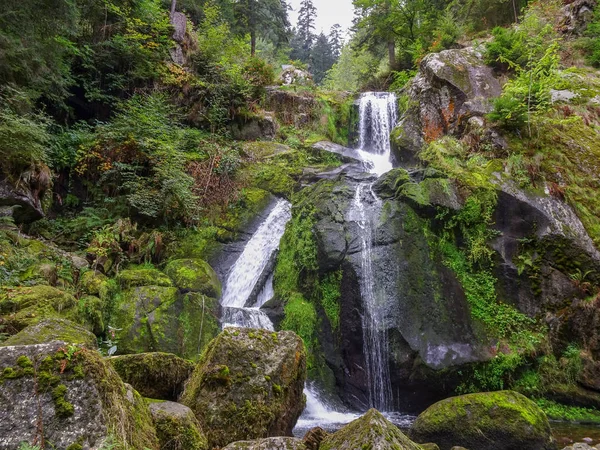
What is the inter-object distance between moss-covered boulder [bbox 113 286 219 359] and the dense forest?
0.04 meters

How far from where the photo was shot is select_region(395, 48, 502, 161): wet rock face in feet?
42.9

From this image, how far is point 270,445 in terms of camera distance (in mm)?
2998

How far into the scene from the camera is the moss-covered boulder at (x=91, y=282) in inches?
292

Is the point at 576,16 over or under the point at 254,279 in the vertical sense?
over

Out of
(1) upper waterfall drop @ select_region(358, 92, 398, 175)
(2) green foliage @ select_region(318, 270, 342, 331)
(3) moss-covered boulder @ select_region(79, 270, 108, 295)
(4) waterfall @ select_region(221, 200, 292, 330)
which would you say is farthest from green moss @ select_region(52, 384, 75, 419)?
(1) upper waterfall drop @ select_region(358, 92, 398, 175)

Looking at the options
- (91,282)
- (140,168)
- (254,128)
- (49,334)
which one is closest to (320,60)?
(254,128)

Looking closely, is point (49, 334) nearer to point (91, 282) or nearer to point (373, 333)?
point (91, 282)

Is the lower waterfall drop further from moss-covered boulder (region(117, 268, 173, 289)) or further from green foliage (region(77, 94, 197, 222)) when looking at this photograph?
green foliage (region(77, 94, 197, 222))

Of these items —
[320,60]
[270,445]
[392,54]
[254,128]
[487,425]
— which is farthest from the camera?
[320,60]

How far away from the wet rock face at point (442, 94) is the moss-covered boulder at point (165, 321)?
31.6ft

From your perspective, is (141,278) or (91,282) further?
(141,278)

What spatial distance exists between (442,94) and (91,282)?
13.1 meters

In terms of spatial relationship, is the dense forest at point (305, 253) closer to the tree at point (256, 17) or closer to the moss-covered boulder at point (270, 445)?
the moss-covered boulder at point (270, 445)

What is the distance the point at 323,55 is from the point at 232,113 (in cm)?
3285
